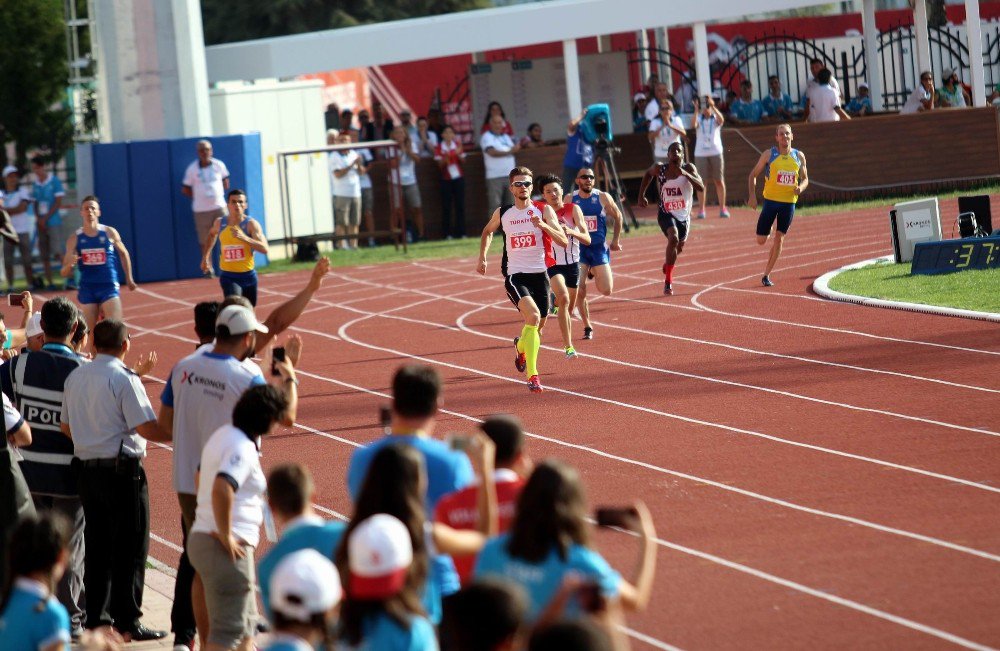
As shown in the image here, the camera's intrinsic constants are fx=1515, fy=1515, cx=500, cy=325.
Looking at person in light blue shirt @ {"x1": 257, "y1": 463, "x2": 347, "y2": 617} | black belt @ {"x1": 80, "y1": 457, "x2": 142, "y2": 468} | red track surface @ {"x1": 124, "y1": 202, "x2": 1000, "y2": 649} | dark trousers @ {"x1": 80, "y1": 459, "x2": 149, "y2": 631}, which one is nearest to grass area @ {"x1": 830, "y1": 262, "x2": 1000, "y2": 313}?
red track surface @ {"x1": 124, "y1": 202, "x2": 1000, "y2": 649}

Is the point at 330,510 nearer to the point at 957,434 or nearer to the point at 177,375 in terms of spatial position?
the point at 177,375

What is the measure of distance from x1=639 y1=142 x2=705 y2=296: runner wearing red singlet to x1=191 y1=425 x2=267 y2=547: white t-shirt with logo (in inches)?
509

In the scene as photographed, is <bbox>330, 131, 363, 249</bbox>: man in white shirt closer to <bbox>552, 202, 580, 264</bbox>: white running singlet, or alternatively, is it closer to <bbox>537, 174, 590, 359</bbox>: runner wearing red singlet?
<bbox>552, 202, 580, 264</bbox>: white running singlet

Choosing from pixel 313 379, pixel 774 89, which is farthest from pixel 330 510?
pixel 774 89

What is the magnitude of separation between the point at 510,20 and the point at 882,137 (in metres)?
7.54

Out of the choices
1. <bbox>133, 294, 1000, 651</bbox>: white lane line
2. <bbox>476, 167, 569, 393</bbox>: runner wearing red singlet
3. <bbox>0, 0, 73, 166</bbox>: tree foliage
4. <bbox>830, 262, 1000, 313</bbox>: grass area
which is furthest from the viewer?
<bbox>0, 0, 73, 166</bbox>: tree foliage

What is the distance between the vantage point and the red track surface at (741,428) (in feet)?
26.0

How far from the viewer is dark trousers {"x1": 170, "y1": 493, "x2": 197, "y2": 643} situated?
769cm

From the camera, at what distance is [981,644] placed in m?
7.05

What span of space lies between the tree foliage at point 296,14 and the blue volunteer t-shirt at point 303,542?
1655 inches

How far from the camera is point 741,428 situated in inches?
474

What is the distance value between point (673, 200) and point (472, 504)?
14.7 meters

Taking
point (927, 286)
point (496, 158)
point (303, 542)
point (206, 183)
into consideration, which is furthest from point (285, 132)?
point (303, 542)

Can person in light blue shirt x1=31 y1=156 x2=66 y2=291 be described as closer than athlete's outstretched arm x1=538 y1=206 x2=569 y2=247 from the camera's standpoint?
No
